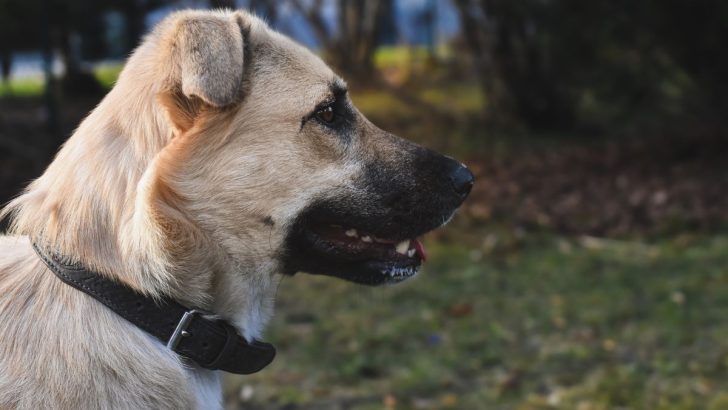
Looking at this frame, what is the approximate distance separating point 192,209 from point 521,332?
3187mm

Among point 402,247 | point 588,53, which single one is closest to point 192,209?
point 402,247

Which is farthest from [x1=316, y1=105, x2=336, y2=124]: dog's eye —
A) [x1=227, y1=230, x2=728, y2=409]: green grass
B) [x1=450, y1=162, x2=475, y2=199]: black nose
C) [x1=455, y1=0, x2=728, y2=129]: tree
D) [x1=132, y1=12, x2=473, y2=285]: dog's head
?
[x1=455, y1=0, x2=728, y2=129]: tree

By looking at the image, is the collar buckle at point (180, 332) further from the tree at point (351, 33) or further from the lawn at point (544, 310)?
the tree at point (351, 33)

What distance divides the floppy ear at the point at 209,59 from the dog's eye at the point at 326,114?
1.12 feet

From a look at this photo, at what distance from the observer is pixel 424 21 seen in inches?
576

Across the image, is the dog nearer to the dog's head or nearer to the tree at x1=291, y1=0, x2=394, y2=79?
the dog's head

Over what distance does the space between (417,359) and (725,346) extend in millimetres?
Answer: 1751

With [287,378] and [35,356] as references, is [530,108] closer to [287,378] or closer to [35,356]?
[287,378]

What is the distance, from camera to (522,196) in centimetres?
809

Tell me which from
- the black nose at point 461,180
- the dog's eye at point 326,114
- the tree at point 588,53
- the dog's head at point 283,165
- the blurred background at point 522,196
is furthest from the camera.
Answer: the tree at point 588,53

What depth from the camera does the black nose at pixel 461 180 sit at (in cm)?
294

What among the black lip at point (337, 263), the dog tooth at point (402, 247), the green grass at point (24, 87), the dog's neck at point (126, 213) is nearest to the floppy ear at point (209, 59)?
the dog's neck at point (126, 213)

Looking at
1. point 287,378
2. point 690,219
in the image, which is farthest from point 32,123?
point 690,219

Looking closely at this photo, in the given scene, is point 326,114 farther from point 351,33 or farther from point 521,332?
point 351,33
